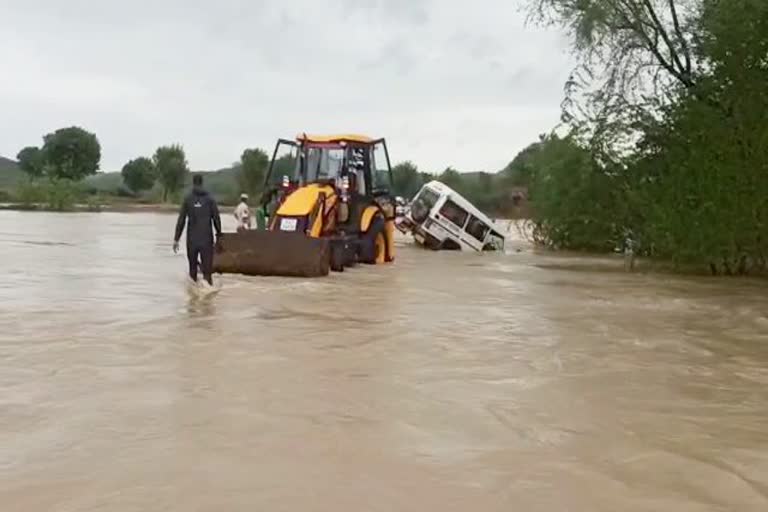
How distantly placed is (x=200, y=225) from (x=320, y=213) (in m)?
3.94

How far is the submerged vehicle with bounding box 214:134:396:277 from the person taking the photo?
16188mm

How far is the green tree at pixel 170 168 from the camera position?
90.4 meters

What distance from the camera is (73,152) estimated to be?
98.4 metres

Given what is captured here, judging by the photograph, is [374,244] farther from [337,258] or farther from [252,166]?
[252,166]

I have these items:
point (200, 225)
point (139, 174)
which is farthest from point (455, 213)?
point (139, 174)

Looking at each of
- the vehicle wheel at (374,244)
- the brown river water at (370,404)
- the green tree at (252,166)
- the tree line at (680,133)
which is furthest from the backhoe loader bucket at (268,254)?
the green tree at (252,166)

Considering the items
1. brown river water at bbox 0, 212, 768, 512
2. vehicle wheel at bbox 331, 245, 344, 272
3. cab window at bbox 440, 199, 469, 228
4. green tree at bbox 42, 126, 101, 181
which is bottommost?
brown river water at bbox 0, 212, 768, 512

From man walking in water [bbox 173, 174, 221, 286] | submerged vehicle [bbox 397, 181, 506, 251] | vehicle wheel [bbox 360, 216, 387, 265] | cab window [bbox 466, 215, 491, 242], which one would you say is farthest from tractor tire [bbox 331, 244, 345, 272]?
cab window [bbox 466, 215, 491, 242]

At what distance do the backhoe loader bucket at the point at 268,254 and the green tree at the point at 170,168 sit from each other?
247 feet

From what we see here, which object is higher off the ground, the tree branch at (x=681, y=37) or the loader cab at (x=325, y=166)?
the tree branch at (x=681, y=37)

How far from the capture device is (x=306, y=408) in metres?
6.54

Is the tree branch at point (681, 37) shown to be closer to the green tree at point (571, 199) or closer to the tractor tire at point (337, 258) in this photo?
the green tree at point (571, 199)

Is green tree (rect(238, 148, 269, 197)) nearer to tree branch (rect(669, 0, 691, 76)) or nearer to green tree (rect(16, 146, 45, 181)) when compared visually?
green tree (rect(16, 146, 45, 181))

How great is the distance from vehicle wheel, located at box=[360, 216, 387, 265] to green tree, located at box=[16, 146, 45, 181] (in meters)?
73.8
